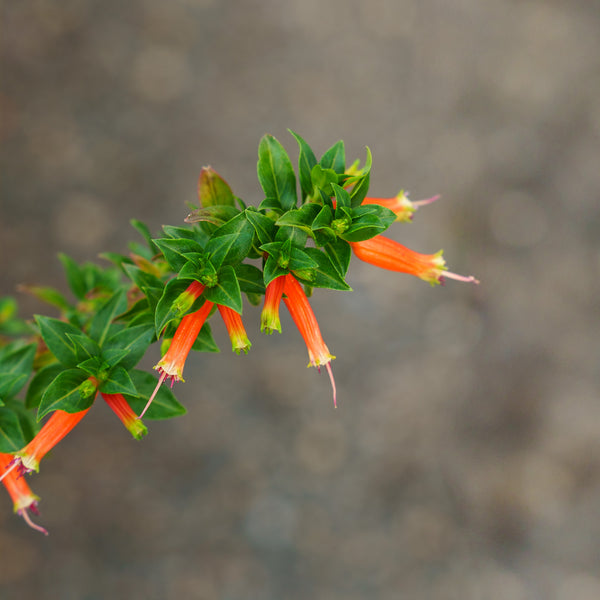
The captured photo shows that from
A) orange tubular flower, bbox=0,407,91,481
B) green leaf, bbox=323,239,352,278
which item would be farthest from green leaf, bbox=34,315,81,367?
green leaf, bbox=323,239,352,278

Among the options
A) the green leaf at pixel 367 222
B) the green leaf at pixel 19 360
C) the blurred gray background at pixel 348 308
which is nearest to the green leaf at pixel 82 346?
the green leaf at pixel 19 360

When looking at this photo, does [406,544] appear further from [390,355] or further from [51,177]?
[51,177]

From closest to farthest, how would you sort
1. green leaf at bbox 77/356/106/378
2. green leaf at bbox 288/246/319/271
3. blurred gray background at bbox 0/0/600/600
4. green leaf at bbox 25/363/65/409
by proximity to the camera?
green leaf at bbox 288/246/319/271 → green leaf at bbox 77/356/106/378 → green leaf at bbox 25/363/65/409 → blurred gray background at bbox 0/0/600/600

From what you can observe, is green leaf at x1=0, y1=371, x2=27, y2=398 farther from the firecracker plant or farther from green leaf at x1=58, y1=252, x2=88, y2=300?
green leaf at x1=58, y1=252, x2=88, y2=300

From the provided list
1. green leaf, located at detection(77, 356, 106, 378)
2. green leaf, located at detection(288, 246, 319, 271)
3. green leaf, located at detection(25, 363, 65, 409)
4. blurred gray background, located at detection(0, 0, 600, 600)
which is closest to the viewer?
green leaf, located at detection(288, 246, 319, 271)

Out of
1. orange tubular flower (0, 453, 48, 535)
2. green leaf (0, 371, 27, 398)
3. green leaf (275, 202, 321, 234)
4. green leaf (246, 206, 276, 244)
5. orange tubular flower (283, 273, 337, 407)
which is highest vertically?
green leaf (275, 202, 321, 234)

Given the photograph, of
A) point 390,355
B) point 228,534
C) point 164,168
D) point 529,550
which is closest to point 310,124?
point 164,168

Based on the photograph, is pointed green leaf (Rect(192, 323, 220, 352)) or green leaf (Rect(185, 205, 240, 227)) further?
pointed green leaf (Rect(192, 323, 220, 352))
